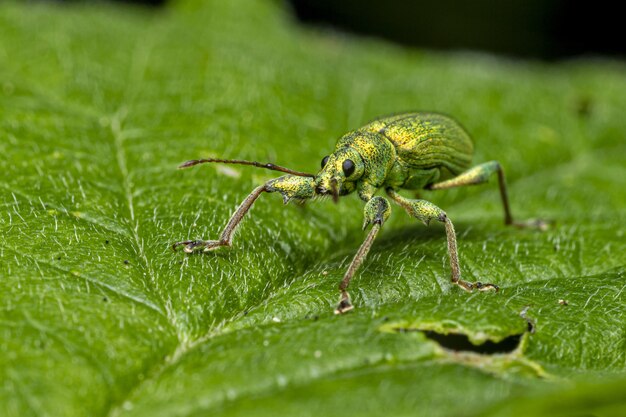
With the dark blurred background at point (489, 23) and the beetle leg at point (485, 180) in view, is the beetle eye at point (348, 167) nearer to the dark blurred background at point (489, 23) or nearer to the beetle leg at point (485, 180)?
the beetle leg at point (485, 180)

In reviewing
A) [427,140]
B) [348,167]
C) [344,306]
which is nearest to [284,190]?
[348,167]

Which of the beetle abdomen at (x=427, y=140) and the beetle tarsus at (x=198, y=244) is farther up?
the beetle abdomen at (x=427, y=140)

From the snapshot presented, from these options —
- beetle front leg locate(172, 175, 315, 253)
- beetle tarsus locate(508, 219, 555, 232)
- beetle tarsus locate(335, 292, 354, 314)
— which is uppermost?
beetle front leg locate(172, 175, 315, 253)

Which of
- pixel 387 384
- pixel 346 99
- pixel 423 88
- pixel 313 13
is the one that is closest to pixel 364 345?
pixel 387 384

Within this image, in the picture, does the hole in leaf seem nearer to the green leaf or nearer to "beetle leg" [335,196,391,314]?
the green leaf

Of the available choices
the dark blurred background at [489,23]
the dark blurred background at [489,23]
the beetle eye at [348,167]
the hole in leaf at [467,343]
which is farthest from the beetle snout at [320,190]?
the dark blurred background at [489,23]

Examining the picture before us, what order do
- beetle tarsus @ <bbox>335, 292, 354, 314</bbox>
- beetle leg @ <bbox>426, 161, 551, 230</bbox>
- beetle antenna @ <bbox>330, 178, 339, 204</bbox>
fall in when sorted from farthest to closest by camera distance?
beetle leg @ <bbox>426, 161, 551, 230</bbox>, beetle antenna @ <bbox>330, 178, 339, 204</bbox>, beetle tarsus @ <bbox>335, 292, 354, 314</bbox>

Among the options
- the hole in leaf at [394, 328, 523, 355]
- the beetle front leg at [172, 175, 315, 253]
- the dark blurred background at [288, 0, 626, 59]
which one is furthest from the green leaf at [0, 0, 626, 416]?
the dark blurred background at [288, 0, 626, 59]

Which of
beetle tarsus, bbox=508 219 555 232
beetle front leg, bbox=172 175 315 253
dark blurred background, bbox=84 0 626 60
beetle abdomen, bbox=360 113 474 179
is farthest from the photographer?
dark blurred background, bbox=84 0 626 60
